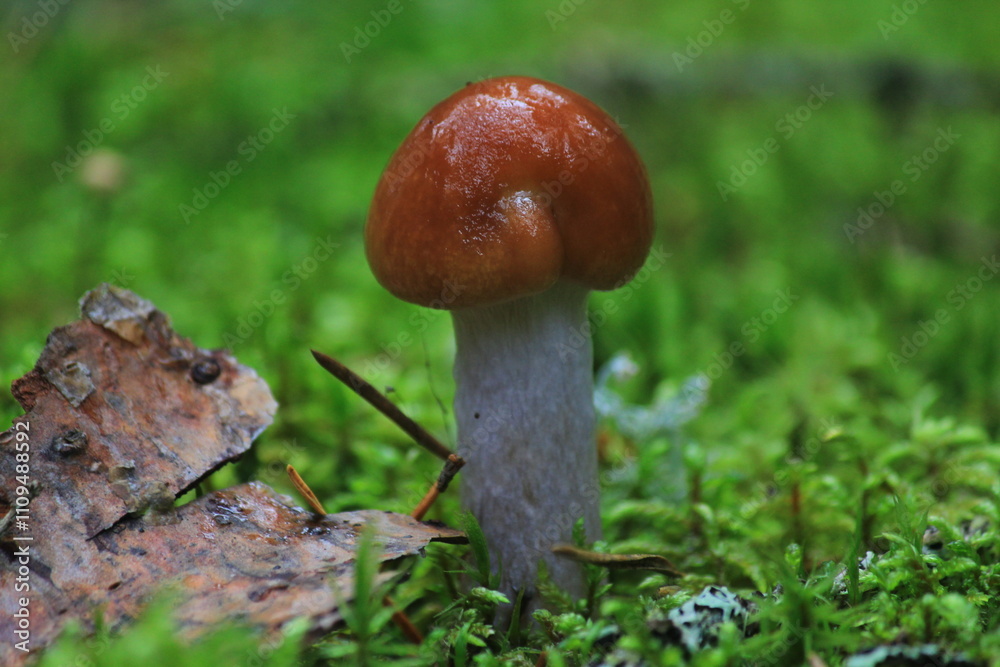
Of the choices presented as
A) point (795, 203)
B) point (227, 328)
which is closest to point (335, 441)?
point (227, 328)

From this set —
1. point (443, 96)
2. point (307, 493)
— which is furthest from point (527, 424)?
point (443, 96)

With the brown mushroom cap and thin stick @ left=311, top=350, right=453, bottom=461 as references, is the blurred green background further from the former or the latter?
the brown mushroom cap

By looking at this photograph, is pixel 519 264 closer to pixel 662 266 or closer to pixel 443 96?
pixel 662 266

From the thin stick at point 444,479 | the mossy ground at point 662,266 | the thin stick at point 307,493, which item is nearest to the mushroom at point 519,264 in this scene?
the thin stick at point 444,479

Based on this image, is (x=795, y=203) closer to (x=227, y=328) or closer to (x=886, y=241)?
(x=886, y=241)

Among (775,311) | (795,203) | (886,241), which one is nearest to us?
(775,311)

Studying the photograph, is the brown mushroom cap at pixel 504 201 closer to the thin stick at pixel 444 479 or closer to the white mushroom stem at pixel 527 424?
the white mushroom stem at pixel 527 424

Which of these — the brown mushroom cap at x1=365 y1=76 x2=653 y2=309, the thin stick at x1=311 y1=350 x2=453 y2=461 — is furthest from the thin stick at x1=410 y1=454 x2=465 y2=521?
the brown mushroom cap at x1=365 y1=76 x2=653 y2=309
